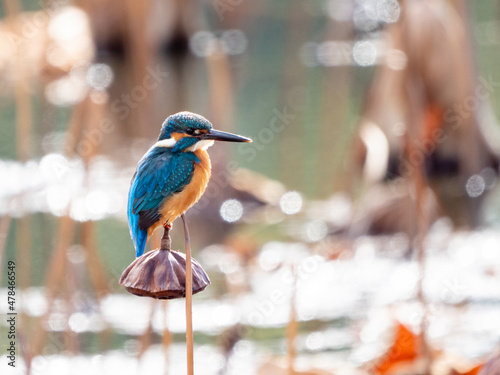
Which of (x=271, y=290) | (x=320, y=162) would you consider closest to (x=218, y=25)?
(x=320, y=162)

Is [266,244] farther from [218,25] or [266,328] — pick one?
[218,25]

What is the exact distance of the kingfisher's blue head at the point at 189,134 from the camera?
59.4 inches

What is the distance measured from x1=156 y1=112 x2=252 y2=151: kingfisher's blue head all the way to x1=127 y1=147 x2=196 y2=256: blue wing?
0.06 ft

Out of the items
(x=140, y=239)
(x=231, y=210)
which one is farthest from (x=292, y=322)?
(x=231, y=210)

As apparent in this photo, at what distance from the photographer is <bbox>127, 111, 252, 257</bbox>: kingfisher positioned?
1522 mm

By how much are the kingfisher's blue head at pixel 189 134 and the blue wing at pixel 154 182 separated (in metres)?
0.02

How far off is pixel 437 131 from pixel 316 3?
7565 mm

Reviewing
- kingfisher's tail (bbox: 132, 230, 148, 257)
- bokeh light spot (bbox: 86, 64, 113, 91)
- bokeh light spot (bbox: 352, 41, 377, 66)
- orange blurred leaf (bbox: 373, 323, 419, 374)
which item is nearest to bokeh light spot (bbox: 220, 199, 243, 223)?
orange blurred leaf (bbox: 373, 323, 419, 374)

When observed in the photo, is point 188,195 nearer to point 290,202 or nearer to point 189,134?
point 189,134

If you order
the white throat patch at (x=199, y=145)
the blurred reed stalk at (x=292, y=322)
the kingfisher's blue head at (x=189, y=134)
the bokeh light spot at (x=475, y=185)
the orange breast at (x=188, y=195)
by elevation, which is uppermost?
the bokeh light spot at (x=475, y=185)

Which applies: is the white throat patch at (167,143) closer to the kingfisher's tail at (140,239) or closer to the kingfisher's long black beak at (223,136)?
the kingfisher's long black beak at (223,136)

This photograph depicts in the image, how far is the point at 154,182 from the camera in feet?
5.02

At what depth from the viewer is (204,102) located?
29.5 feet

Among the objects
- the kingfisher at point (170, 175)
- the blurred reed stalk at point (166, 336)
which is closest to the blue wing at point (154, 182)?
the kingfisher at point (170, 175)
